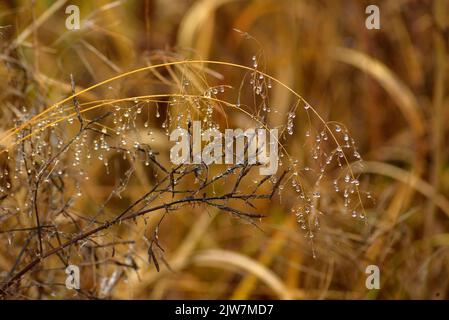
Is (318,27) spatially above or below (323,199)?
above

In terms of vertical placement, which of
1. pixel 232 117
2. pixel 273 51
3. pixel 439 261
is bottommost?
pixel 439 261

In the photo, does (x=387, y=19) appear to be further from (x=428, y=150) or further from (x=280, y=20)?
(x=428, y=150)

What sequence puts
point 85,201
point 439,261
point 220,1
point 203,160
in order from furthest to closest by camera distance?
point 220,1 → point 85,201 → point 439,261 → point 203,160

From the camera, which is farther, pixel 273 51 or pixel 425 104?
pixel 273 51

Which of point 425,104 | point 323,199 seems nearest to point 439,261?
point 323,199

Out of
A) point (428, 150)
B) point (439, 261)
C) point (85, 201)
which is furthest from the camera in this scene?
point (428, 150)

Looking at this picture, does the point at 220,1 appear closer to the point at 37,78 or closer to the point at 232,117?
the point at 232,117
